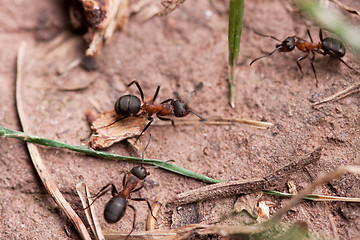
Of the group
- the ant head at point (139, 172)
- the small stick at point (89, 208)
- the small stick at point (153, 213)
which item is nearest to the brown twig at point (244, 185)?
the small stick at point (153, 213)

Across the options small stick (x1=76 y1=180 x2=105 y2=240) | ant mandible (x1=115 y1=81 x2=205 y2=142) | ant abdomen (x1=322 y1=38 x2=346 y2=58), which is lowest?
small stick (x1=76 y1=180 x2=105 y2=240)

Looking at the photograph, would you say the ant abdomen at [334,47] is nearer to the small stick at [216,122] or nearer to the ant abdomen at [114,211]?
the small stick at [216,122]

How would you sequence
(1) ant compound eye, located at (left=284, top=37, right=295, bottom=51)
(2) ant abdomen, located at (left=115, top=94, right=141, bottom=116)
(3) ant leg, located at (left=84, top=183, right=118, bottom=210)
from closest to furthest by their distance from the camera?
(3) ant leg, located at (left=84, top=183, right=118, bottom=210) < (2) ant abdomen, located at (left=115, top=94, right=141, bottom=116) < (1) ant compound eye, located at (left=284, top=37, right=295, bottom=51)

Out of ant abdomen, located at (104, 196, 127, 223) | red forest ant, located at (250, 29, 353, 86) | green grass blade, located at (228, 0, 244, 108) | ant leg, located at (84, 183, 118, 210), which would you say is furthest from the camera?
red forest ant, located at (250, 29, 353, 86)

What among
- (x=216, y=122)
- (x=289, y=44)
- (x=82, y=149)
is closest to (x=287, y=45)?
(x=289, y=44)

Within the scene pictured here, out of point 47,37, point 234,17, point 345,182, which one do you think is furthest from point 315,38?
point 47,37

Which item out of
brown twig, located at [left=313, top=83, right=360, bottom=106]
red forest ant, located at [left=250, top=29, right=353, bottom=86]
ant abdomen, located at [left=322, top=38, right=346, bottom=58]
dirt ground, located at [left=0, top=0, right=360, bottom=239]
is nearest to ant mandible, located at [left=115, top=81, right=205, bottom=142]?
dirt ground, located at [left=0, top=0, right=360, bottom=239]

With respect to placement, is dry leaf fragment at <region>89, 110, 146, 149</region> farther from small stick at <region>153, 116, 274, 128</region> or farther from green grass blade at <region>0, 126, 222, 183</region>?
small stick at <region>153, 116, 274, 128</region>
